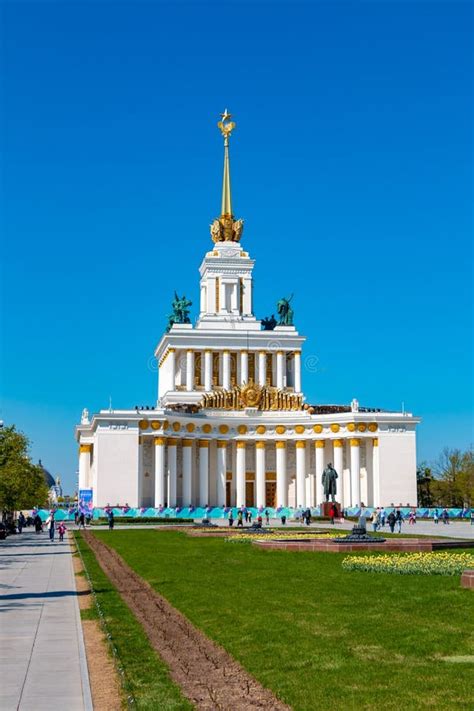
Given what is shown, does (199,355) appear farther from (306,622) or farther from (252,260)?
(306,622)

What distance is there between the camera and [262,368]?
3644 inches

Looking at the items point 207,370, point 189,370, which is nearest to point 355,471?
point 207,370

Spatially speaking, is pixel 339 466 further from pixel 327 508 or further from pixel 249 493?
pixel 327 508

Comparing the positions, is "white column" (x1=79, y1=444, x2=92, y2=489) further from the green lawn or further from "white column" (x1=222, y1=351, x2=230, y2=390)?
the green lawn

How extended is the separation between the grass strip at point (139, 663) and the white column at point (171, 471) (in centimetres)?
6184

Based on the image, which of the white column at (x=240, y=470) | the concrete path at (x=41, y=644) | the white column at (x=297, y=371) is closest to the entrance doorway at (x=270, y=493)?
the white column at (x=240, y=470)

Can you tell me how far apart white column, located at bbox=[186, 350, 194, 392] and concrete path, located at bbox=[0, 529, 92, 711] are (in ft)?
210

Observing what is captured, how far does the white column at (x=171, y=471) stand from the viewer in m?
81.7

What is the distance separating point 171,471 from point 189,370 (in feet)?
41.3

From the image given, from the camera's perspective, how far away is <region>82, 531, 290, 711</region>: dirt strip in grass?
10.4 m

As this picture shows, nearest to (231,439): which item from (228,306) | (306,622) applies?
(228,306)

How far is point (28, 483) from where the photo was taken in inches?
2420

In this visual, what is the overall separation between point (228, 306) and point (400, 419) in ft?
78.5

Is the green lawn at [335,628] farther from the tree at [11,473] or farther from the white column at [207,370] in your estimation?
the white column at [207,370]
